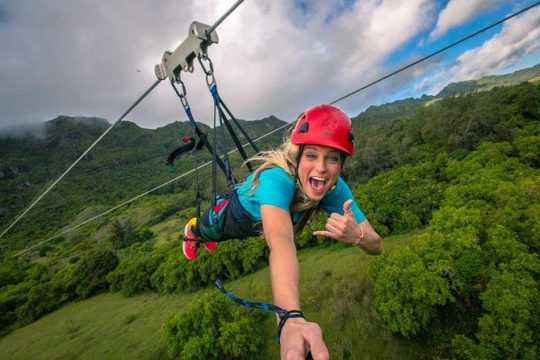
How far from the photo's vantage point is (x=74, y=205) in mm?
124938

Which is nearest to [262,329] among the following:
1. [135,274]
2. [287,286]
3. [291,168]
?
[135,274]

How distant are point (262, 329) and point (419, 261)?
533 inches

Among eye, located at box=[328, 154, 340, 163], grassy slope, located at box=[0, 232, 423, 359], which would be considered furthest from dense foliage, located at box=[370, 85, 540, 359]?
eye, located at box=[328, 154, 340, 163]

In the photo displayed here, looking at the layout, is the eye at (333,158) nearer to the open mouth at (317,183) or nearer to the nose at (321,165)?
the nose at (321,165)

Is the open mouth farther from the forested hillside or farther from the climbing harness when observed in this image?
the forested hillside

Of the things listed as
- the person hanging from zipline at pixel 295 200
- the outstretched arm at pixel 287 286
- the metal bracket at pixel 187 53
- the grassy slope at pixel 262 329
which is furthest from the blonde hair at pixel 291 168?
the grassy slope at pixel 262 329

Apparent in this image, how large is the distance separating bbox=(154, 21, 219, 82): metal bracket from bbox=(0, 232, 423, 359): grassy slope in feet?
75.6

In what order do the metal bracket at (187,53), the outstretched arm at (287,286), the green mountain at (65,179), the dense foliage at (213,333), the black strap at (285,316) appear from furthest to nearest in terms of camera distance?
the green mountain at (65,179)
the dense foliage at (213,333)
the metal bracket at (187,53)
the black strap at (285,316)
the outstretched arm at (287,286)

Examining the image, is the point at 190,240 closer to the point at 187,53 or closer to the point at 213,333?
the point at 187,53

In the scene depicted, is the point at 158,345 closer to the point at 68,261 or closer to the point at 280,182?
the point at 280,182

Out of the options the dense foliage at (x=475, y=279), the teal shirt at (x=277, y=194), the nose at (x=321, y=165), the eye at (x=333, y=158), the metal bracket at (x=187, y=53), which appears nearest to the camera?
the teal shirt at (x=277, y=194)

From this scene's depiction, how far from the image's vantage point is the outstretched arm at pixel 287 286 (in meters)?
1.08

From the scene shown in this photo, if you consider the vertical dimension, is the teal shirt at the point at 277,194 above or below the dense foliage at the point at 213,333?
above

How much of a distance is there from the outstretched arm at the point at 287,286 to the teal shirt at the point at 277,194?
77 millimetres
